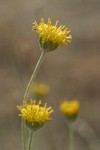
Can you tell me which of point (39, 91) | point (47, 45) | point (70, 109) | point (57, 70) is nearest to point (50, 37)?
point (47, 45)

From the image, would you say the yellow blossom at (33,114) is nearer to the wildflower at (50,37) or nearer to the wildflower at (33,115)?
the wildflower at (33,115)

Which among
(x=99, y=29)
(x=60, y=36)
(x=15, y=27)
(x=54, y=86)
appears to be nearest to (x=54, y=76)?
(x=54, y=86)

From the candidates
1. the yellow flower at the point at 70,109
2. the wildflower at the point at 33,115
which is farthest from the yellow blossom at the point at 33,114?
the yellow flower at the point at 70,109

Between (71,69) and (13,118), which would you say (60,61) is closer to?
(71,69)

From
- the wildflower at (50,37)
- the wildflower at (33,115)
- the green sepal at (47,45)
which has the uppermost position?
the wildflower at (50,37)

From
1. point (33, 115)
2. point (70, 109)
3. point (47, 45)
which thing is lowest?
point (33, 115)

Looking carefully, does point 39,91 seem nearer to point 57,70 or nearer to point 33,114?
point 33,114

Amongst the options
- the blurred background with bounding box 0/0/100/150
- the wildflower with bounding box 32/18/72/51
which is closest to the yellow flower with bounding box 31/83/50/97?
the blurred background with bounding box 0/0/100/150

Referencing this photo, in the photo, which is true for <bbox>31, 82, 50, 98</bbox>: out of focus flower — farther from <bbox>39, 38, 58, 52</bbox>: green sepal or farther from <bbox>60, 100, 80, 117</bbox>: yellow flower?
<bbox>39, 38, 58, 52</bbox>: green sepal

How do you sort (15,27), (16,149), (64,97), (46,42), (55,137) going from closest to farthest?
(46,42)
(16,149)
(55,137)
(64,97)
(15,27)
